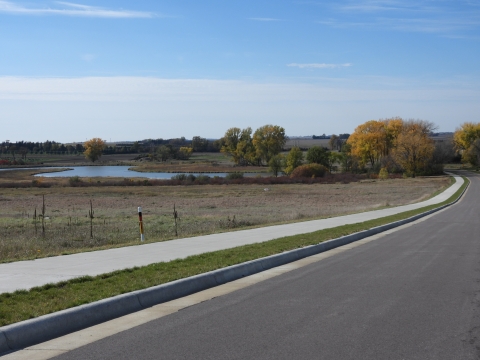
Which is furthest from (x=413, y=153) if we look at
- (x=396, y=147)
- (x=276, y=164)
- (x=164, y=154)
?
(x=164, y=154)

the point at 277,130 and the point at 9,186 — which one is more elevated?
the point at 277,130

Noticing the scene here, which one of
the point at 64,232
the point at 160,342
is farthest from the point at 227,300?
the point at 64,232

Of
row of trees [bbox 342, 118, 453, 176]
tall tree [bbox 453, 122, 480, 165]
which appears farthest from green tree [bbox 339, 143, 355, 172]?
tall tree [bbox 453, 122, 480, 165]

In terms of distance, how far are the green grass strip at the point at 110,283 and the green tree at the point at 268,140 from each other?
13570 cm

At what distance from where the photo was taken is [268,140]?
14988 centimetres

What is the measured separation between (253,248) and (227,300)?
5029 mm

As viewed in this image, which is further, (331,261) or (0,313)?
(331,261)

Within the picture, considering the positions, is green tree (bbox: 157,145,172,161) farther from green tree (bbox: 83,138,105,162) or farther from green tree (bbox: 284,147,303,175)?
green tree (bbox: 284,147,303,175)

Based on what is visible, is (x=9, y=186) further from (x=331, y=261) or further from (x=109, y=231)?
(x=331, y=261)

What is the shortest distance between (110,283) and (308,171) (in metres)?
94.9

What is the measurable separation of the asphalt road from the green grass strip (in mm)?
1090

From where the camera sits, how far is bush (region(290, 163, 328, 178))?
338 feet

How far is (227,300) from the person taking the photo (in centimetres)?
886

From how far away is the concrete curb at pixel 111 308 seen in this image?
260 inches
